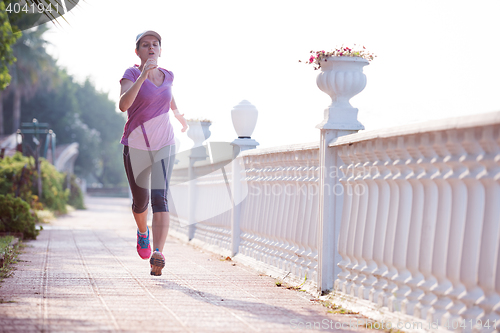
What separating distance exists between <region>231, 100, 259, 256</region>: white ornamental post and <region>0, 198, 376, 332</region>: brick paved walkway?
0.47m

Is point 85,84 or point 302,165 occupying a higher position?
point 85,84

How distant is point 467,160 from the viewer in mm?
2871

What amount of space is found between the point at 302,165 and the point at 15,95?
41405 millimetres

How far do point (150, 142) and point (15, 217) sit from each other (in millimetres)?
4798

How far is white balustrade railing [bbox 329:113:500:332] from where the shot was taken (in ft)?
9.09

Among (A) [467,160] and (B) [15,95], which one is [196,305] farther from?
(B) [15,95]

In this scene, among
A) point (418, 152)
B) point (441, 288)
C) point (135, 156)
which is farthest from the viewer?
point (135, 156)

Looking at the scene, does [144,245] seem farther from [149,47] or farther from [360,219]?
[360,219]

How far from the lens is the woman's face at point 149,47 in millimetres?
4938

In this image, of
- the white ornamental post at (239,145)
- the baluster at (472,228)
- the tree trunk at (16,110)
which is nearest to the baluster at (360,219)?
the baluster at (472,228)

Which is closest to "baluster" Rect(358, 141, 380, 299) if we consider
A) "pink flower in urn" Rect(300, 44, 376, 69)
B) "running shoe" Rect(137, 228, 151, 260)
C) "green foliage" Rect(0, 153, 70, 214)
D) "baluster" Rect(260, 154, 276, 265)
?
"pink flower in urn" Rect(300, 44, 376, 69)

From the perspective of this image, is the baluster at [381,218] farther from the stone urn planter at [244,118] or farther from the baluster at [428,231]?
the stone urn planter at [244,118]

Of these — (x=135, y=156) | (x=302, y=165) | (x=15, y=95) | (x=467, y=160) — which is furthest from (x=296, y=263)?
(x=15, y=95)

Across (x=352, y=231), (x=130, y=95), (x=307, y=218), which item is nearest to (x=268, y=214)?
(x=307, y=218)
